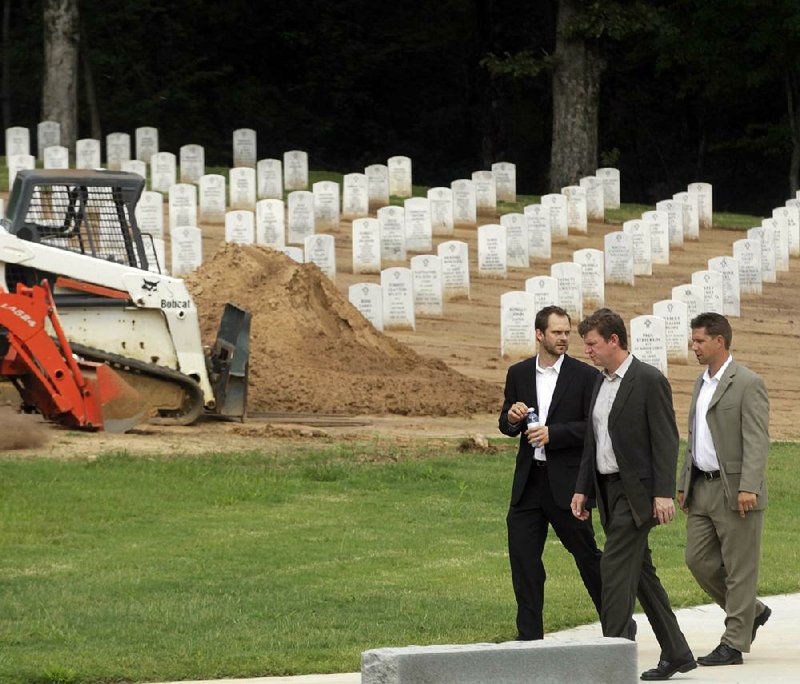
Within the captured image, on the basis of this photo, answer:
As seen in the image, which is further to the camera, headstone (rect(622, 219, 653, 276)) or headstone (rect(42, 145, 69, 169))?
headstone (rect(42, 145, 69, 169))

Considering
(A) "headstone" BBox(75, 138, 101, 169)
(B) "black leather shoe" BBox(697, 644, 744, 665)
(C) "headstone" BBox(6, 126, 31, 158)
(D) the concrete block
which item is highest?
(C) "headstone" BBox(6, 126, 31, 158)

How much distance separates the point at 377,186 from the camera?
113 ft

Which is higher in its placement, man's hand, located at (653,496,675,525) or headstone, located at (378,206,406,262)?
headstone, located at (378,206,406,262)

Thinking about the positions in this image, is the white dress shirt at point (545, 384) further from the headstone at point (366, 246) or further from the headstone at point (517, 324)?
the headstone at point (366, 246)

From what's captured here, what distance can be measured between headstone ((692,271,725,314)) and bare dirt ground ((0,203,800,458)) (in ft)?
1.91

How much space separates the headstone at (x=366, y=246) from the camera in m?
27.0

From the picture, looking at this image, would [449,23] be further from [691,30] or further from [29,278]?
[29,278]

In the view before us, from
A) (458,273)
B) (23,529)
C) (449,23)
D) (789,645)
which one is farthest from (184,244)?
(449,23)

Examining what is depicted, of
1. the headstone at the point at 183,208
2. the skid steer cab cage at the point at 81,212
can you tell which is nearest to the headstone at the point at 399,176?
the headstone at the point at 183,208

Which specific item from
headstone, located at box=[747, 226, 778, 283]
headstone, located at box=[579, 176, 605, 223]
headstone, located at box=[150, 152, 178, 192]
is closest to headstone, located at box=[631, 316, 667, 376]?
headstone, located at box=[747, 226, 778, 283]

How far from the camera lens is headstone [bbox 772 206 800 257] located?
32594 mm

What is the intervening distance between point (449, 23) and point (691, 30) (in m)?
9.25

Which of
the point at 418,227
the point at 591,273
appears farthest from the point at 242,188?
the point at 591,273

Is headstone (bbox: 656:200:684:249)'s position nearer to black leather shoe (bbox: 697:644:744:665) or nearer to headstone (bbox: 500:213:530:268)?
headstone (bbox: 500:213:530:268)
